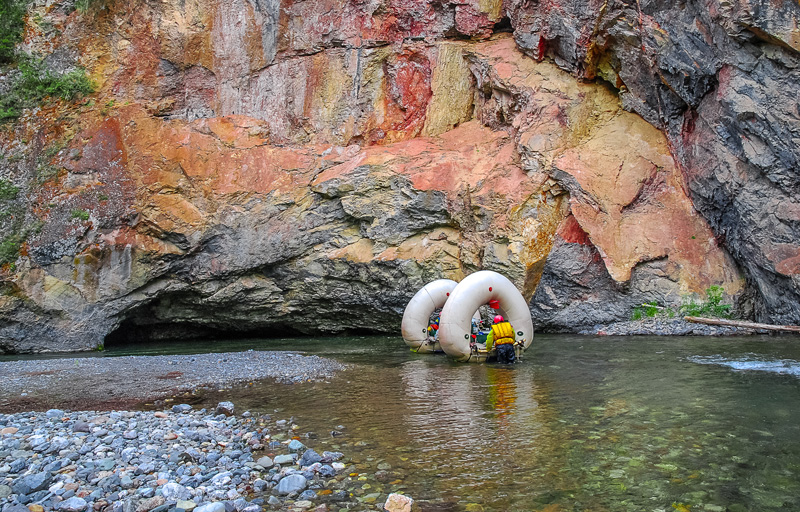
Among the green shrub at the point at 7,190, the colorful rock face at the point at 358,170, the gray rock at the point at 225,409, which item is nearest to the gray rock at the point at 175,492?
the gray rock at the point at 225,409

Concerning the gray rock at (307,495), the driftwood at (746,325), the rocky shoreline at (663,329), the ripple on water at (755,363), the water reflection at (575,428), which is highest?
the driftwood at (746,325)

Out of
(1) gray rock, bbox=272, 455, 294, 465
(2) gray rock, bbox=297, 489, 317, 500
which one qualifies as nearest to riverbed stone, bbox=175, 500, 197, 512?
(2) gray rock, bbox=297, 489, 317, 500

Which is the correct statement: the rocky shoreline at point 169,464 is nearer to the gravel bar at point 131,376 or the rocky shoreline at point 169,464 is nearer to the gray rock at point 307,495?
the gray rock at point 307,495

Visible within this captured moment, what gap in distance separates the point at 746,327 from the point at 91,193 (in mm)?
15631

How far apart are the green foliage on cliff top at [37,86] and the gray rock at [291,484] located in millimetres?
16205

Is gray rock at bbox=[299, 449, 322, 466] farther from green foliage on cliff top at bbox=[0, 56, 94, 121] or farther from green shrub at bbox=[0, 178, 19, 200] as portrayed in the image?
green foliage on cliff top at bbox=[0, 56, 94, 121]

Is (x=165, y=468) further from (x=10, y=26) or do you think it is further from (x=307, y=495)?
(x=10, y=26)

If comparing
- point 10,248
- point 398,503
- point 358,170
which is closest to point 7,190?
point 10,248

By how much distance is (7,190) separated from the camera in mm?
15875

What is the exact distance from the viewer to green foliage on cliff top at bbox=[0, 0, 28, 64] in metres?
17.0

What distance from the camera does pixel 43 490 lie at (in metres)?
3.95

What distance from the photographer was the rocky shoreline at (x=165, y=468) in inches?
155

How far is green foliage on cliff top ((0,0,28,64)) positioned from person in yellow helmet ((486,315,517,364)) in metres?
15.4

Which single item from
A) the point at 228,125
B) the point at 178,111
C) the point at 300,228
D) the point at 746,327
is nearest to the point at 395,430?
the point at 746,327
